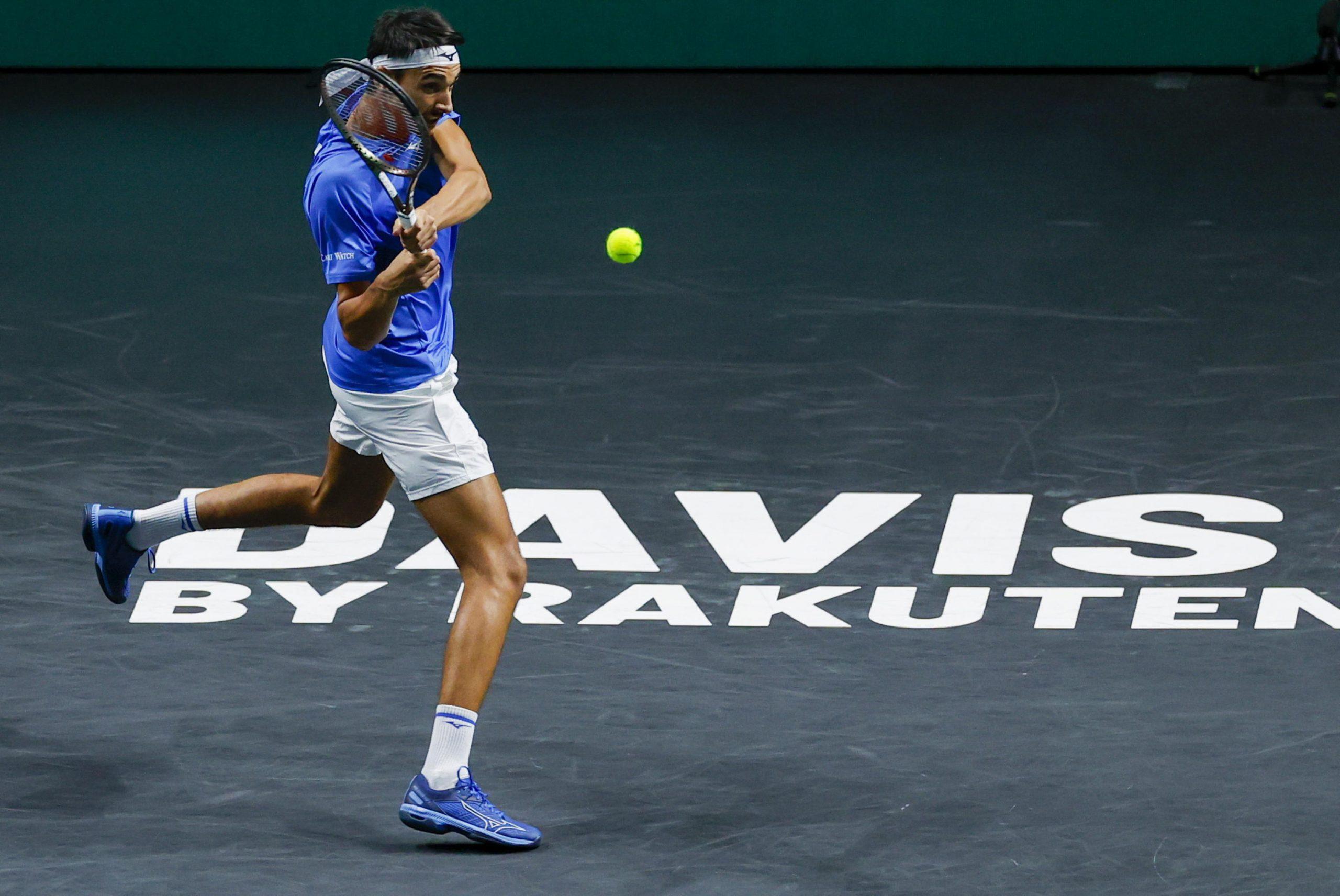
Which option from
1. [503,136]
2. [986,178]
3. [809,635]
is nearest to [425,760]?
[809,635]

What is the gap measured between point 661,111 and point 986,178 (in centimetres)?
233

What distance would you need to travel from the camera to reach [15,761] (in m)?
4.54

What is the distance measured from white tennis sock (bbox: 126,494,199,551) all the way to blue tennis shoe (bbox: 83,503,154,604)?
2 cm

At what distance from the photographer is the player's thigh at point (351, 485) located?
4.73 metres

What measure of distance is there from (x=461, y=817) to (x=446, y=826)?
35 mm

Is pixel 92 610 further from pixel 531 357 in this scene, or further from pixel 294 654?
pixel 531 357

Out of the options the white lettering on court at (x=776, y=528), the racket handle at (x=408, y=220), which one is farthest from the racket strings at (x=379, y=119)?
the white lettering on court at (x=776, y=528)

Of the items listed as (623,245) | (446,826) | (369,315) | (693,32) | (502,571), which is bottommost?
(446,826)

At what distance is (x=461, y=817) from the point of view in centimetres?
411

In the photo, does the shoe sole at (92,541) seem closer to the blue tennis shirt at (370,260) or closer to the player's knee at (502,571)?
the blue tennis shirt at (370,260)

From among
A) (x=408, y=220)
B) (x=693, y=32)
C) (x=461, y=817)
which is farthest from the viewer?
(x=693, y=32)

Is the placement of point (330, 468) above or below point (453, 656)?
above

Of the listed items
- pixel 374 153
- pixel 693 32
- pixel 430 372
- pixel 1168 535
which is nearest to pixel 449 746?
pixel 430 372

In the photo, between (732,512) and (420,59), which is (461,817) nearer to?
(420,59)
